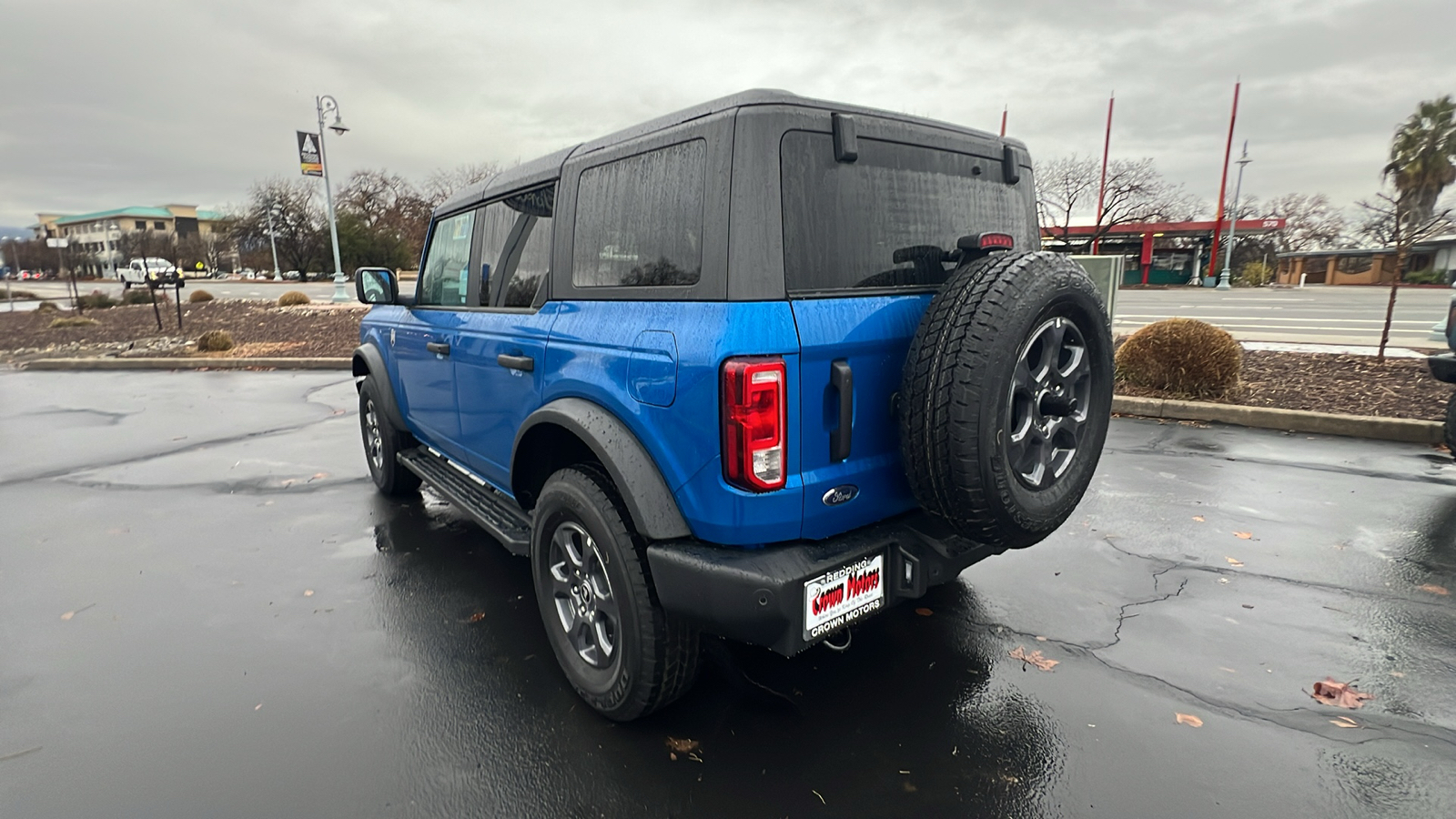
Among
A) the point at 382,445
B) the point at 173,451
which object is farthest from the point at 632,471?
the point at 173,451

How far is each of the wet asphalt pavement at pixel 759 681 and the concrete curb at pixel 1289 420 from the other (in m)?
1.53

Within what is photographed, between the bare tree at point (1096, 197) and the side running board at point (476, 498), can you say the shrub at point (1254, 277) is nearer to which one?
the bare tree at point (1096, 197)

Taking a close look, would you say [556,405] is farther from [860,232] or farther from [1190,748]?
[1190,748]

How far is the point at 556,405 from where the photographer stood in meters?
2.62

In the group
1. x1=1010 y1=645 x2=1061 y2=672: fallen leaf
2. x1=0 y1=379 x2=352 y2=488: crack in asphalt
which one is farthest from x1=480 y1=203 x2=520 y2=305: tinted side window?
x1=0 y1=379 x2=352 y2=488: crack in asphalt

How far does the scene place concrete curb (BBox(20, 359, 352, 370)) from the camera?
39.9 ft

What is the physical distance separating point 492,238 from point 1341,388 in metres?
8.88

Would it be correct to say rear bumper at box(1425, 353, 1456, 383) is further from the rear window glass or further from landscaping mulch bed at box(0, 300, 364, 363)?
landscaping mulch bed at box(0, 300, 364, 363)

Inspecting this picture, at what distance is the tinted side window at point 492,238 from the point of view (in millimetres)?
3424

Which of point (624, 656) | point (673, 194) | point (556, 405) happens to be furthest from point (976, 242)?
point (624, 656)

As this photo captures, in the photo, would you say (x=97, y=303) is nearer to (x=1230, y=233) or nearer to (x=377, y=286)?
(x=377, y=286)

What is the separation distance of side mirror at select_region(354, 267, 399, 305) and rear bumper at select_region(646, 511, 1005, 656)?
312 cm

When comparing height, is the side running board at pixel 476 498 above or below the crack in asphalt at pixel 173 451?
above

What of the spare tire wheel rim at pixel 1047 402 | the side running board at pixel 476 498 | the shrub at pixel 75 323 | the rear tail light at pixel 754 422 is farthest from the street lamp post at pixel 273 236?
the spare tire wheel rim at pixel 1047 402
